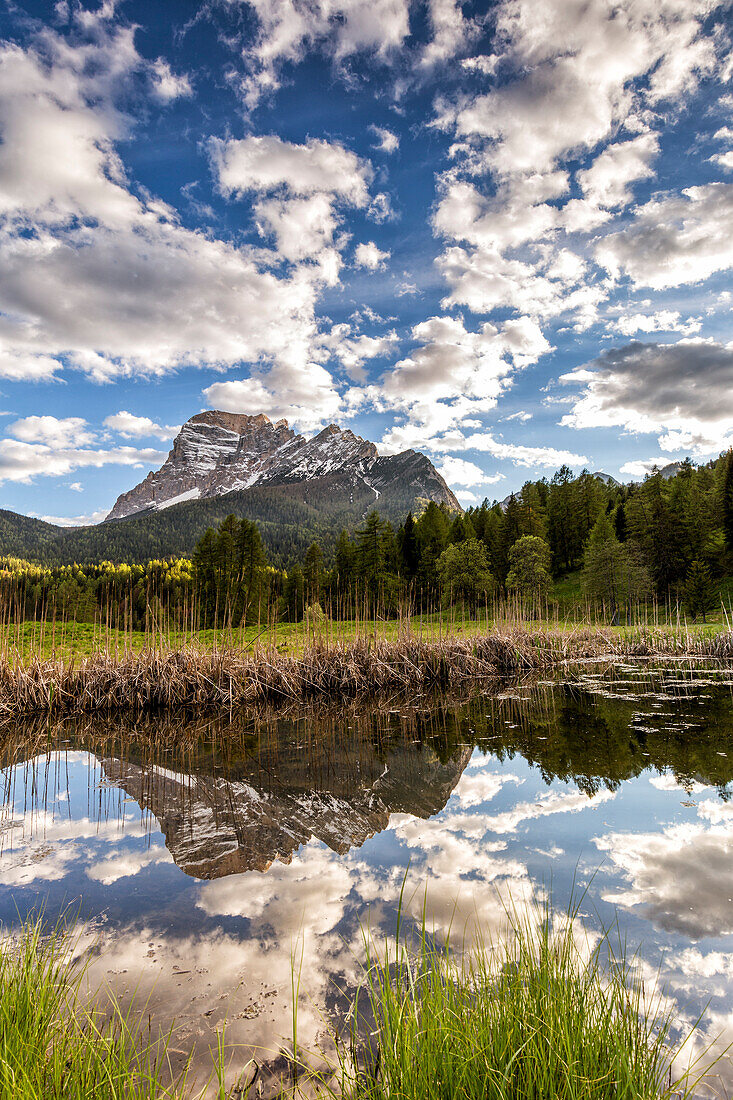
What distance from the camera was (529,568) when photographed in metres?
50.9

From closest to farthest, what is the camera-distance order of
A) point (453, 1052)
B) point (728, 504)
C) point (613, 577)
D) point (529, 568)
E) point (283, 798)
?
point (453, 1052)
point (283, 798)
point (613, 577)
point (529, 568)
point (728, 504)

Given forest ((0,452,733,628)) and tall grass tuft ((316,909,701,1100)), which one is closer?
tall grass tuft ((316,909,701,1100))

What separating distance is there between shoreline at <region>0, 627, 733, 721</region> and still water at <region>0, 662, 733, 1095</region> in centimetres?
240

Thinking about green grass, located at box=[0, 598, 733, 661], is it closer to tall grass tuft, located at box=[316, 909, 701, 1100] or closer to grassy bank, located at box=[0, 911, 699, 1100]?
grassy bank, located at box=[0, 911, 699, 1100]

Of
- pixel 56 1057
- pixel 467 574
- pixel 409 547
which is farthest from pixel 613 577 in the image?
pixel 56 1057

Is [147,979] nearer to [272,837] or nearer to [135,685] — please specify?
[272,837]

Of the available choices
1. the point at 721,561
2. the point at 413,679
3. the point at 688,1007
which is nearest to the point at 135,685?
the point at 413,679

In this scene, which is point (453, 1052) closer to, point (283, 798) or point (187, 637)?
point (283, 798)

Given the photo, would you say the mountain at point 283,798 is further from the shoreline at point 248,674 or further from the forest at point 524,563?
the forest at point 524,563

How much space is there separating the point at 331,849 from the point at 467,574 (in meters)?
45.0

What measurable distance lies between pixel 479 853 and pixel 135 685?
35.2ft

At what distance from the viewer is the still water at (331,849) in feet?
10.7

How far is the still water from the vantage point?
3.25 meters

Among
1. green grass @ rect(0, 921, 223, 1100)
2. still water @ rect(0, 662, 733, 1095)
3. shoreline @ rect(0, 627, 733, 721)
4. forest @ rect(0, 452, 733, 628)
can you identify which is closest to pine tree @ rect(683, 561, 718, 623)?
forest @ rect(0, 452, 733, 628)
